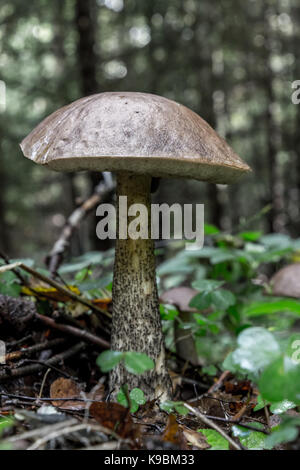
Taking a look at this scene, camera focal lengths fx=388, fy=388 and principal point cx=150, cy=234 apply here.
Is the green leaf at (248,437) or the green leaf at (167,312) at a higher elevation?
the green leaf at (167,312)

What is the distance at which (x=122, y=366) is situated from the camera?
187 cm

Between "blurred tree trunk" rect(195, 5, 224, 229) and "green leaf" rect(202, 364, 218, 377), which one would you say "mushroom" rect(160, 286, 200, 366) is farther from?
"blurred tree trunk" rect(195, 5, 224, 229)

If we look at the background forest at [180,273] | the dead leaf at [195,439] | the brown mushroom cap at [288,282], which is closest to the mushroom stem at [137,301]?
the background forest at [180,273]

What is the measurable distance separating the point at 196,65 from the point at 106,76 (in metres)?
1.96

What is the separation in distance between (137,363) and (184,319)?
156cm

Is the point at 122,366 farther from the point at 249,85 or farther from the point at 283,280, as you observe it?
the point at 249,85

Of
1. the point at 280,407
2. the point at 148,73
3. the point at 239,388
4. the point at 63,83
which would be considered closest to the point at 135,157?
the point at 280,407

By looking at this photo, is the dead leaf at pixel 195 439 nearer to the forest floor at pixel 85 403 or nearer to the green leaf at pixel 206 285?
the forest floor at pixel 85 403

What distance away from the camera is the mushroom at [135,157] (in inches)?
57.6

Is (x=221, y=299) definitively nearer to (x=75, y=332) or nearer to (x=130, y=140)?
(x=75, y=332)

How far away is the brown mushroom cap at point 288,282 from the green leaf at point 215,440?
2.07m

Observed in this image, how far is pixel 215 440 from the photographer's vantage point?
1.28m

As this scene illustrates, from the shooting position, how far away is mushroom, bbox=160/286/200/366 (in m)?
2.51

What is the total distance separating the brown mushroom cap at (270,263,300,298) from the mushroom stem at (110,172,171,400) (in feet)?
5.49
